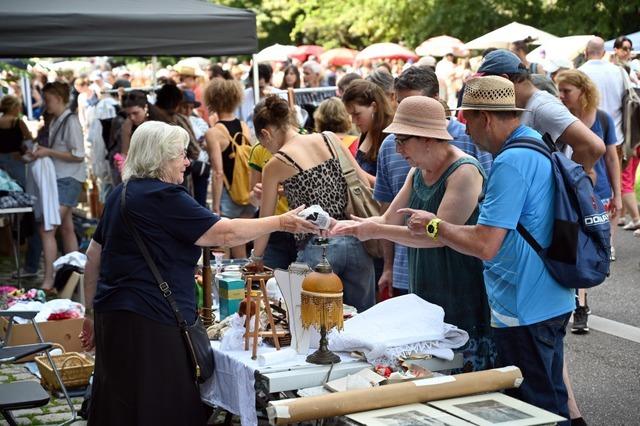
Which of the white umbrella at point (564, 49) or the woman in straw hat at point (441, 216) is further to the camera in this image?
the white umbrella at point (564, 49)

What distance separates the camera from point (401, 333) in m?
4.00

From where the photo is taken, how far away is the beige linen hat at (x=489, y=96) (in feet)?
12.7

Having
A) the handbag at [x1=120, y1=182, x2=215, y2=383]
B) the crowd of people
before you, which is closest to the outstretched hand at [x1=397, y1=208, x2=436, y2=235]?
the crowd of people

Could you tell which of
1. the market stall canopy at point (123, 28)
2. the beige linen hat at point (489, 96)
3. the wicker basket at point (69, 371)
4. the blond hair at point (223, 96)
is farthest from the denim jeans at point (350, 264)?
the blond hair at point (223, 96)

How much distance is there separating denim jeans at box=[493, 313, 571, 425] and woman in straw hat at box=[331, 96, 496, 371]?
1.07ft

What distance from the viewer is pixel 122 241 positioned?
4.06 metres

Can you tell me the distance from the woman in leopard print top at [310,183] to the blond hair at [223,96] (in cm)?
309

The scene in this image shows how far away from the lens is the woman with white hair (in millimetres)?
4016

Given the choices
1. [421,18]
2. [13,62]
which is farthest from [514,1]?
[13,62]

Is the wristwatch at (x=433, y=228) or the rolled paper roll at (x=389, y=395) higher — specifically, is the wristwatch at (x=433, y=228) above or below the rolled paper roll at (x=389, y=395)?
above

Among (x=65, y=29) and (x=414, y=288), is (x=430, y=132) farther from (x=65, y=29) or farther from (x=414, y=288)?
(x=65, y=29)

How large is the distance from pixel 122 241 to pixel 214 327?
701mm

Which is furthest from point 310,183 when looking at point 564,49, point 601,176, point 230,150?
point 564,49

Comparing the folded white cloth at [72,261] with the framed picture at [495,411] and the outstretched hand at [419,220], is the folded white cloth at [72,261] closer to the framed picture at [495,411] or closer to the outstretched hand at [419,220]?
the outstretched hand at [419,220]
